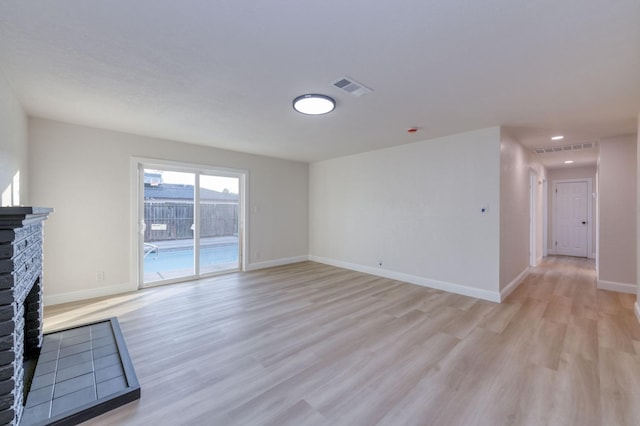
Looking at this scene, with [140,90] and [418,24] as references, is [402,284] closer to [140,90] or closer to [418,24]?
[418,24]

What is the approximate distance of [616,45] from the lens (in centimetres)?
187

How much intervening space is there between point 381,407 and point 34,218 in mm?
2658

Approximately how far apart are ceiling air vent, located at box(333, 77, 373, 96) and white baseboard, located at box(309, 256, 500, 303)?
3272 mm

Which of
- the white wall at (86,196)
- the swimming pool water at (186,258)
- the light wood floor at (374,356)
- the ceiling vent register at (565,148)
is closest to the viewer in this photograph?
the light wood floor at (374,356)

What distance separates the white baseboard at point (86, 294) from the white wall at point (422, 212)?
3929 millimetres

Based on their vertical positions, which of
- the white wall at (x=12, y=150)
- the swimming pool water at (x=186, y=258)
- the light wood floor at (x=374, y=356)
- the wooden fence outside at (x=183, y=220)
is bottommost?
the light wood floor at (x=374, y=356)

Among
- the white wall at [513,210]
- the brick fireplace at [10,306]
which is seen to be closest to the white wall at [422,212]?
the white wall at [513,210]

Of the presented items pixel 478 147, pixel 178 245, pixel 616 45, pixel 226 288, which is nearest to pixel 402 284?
pixel 478 147

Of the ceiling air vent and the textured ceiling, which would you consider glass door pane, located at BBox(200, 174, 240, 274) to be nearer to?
the textured ceiling

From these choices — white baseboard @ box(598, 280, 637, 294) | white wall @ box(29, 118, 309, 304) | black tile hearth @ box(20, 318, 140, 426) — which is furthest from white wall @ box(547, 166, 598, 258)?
black tile hearth @ box(20, 318, 140, 426)

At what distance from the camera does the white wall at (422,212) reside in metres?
3.86

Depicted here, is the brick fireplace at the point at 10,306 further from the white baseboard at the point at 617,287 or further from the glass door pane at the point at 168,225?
the white baseboard at the point at 617,287

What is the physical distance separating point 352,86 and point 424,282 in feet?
11.4

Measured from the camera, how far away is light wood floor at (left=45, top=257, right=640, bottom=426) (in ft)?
5.65
